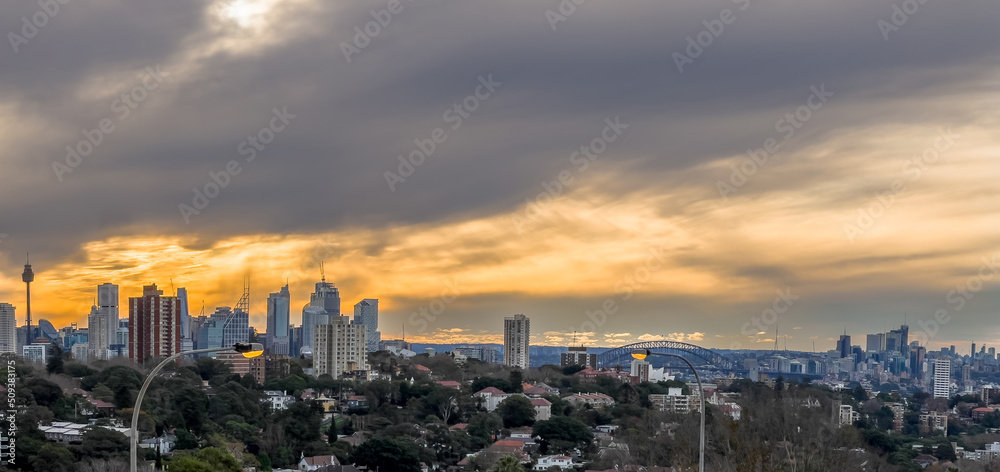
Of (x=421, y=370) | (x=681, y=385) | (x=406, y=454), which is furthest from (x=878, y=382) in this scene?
(x=406, y=454)

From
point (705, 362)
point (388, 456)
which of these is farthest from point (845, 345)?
point (388, 456)

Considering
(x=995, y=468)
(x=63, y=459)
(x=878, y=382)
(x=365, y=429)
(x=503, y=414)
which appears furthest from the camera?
(x=878, y=382)

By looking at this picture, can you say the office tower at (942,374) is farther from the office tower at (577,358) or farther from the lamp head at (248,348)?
the lamp head at (248,348)

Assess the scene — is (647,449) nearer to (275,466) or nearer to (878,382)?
(275,466)

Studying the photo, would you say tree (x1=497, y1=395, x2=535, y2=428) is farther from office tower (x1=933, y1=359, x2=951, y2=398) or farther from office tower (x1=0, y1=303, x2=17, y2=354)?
office tower (x1=933, y1=359, x2=951, y2=398)

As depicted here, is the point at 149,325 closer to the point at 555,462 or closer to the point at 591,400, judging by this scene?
the point at 591,400

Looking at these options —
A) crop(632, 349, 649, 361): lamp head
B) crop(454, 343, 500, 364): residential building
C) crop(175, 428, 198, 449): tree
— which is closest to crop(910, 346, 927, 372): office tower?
crop(454, 343, 500, 364): residential building
